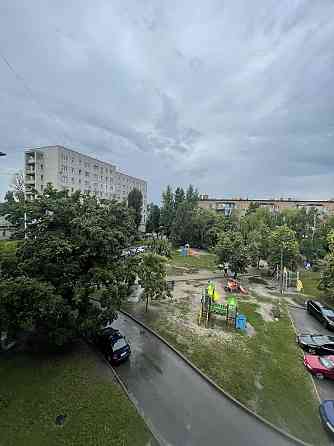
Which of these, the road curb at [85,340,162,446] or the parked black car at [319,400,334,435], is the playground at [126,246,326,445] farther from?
the road curb at [85,340,162,446]

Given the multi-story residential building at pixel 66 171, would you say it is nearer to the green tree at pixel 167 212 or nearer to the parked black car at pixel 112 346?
the green tree at pixel 167 212

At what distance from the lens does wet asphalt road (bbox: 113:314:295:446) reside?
309 inches

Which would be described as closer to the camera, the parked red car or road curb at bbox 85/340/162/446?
road curb at bbox 85/340/162/446

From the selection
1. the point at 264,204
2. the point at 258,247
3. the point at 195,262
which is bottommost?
the point at 195,262

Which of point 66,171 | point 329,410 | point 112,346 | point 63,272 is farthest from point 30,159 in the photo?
point 329,410

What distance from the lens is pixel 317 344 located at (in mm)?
13484

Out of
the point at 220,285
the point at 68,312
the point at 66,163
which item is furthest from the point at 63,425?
the point at 66,163

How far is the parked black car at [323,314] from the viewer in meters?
17.0

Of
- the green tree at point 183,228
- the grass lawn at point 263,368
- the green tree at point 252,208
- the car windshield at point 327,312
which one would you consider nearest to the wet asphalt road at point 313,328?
the grass lawn at point 263,368

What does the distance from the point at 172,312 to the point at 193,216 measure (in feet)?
120

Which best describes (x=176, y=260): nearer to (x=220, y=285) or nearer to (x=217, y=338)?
(x=220, y=285)

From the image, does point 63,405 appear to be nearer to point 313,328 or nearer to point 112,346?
point 112,346

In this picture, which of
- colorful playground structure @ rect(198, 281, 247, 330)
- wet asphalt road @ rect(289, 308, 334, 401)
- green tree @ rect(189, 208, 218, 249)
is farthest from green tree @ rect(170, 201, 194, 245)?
colorful playground structure @ rect(198, 281, 247, 330)

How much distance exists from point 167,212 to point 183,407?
53.7 metres
